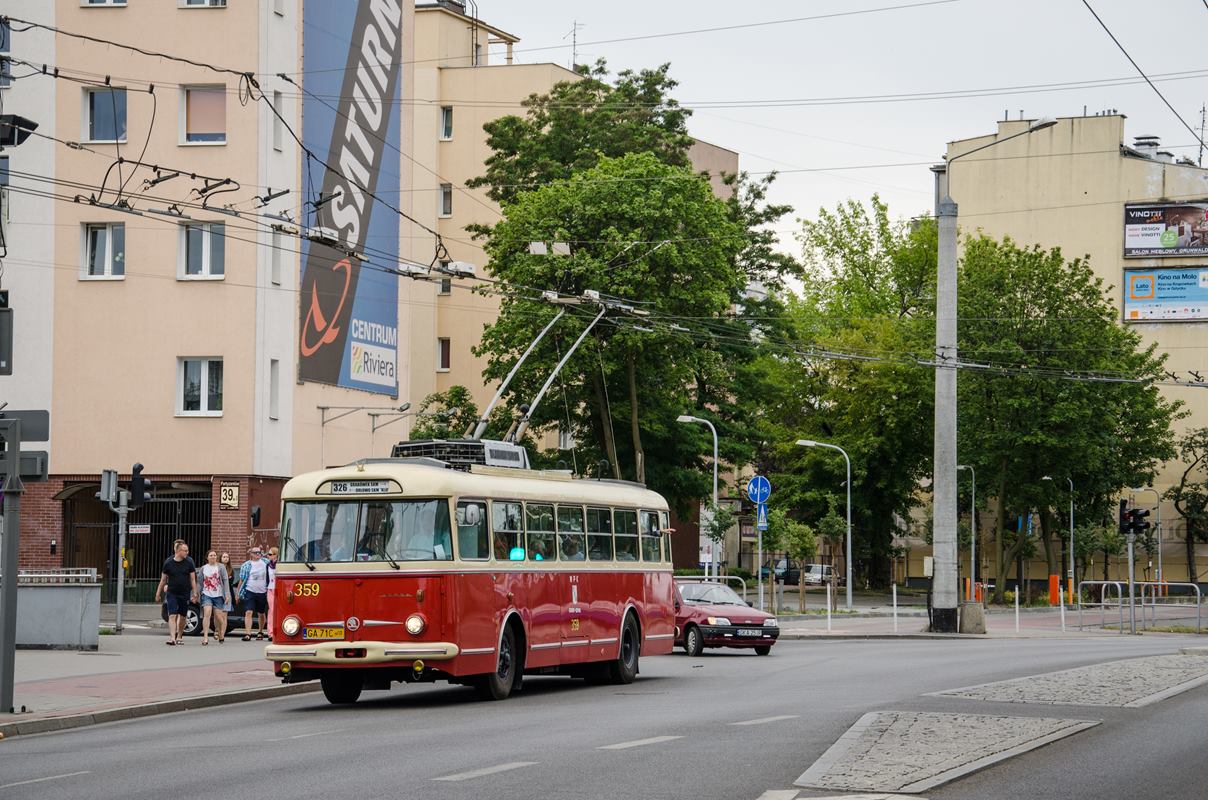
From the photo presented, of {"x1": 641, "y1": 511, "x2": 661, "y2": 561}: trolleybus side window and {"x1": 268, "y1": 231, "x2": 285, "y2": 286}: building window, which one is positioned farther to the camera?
{"x1": 268, "y1": 231, "x2": 285, "y2": 286}: building window

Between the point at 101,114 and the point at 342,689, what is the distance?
28.5 m

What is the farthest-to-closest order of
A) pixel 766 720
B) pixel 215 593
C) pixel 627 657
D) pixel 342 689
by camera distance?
pixel 215 593 → pixel 627 657 → pixel 342 689 → pixel 766 720

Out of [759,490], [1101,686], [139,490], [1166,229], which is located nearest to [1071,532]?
[1166,229]

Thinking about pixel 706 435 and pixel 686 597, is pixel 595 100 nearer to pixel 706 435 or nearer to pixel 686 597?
pixel 706 435

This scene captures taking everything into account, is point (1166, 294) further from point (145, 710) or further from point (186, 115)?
point (145, 710)

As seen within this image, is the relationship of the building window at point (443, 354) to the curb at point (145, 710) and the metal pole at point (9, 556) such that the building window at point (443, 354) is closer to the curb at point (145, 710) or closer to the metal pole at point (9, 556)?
the curb at point (145, 710)

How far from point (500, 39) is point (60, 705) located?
58.8 metres

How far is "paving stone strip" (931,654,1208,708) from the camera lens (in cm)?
1938

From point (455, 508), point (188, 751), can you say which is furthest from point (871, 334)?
point (188, 751)

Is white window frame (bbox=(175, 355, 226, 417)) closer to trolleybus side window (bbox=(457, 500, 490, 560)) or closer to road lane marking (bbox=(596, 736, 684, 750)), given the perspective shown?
trolleybus side window (bbox=(457, 500, 490, 560))

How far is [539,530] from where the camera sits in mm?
22625

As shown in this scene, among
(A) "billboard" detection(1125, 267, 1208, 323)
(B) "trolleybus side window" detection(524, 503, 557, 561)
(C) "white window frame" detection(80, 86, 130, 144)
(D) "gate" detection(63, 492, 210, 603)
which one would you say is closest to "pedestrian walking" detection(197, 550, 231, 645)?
(B) "trolleybus side window" detection(524, 503, 557, 561)

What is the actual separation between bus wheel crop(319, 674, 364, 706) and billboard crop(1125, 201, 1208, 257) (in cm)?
6879

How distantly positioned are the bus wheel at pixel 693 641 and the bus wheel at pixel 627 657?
744 cm
